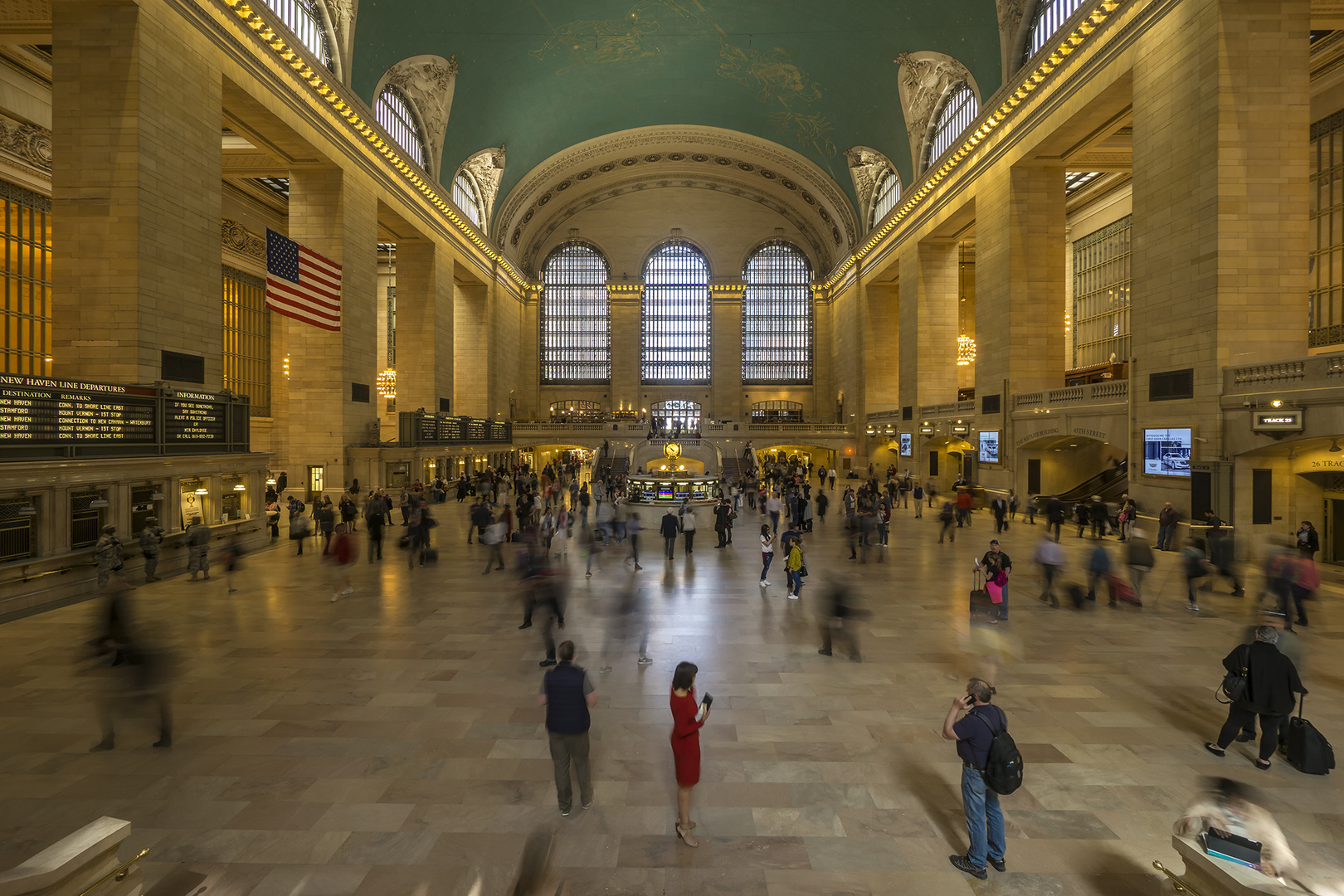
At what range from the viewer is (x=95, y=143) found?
12.4 m

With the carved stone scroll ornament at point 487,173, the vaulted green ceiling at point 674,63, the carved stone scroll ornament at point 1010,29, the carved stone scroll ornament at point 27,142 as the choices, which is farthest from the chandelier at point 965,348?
the carved stone scroll ornament at point 27,142

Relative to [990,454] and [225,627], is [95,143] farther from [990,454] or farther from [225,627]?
[990,454]

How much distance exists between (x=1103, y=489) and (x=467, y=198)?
99.9ft

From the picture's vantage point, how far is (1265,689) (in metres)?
4.52

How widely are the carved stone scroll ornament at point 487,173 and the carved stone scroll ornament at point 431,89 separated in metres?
3.74

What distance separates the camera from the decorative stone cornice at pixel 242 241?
25.6 meters

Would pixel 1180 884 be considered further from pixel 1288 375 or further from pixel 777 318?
pixel 777 318

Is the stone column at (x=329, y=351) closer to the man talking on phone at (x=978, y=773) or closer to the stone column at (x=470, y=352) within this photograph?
the stone column at (x=470, y=352)

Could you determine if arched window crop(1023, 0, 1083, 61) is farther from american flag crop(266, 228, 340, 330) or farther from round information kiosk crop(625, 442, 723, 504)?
american flag crop(266, 228, 340, 330)

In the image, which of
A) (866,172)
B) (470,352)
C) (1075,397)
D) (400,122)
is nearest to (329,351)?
(400,122)

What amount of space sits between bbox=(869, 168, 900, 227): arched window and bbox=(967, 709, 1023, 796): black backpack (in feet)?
101

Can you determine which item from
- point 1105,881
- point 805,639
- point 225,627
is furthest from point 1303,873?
point 225,627

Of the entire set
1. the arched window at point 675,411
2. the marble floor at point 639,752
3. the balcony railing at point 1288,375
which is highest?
the arched window at point 675,411

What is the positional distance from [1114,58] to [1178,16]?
2209 millimetres
